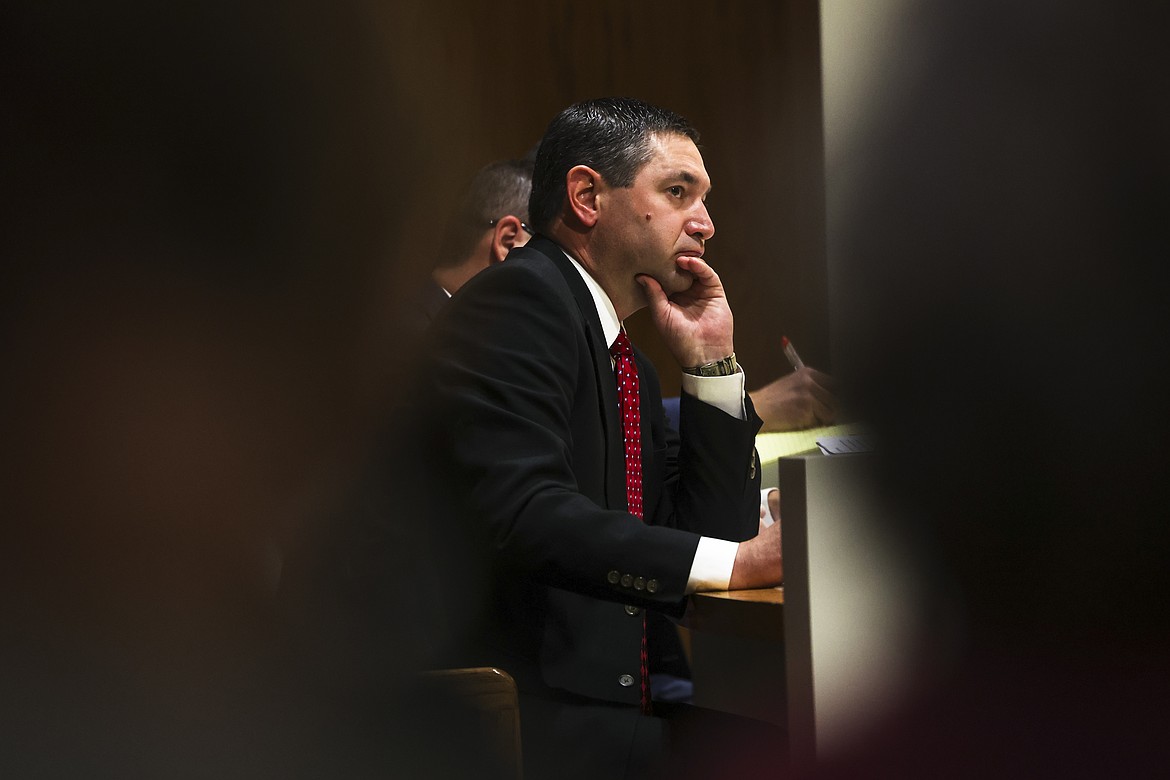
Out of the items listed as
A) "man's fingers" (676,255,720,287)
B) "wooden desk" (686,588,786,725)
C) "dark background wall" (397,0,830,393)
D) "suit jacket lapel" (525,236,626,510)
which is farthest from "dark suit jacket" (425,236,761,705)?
"dark background wall" (397,0,830,393)

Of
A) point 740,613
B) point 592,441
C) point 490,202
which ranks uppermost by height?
point 490,202

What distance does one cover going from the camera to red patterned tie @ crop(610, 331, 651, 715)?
36.3 inches

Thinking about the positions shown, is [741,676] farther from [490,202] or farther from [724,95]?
[724,95]

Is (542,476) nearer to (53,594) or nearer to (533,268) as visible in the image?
(533,268)

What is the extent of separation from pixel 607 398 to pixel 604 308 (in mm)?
109

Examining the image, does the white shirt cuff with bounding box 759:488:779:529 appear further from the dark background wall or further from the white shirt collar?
the dark background wall

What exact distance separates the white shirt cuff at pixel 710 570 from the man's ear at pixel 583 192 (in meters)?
0.36

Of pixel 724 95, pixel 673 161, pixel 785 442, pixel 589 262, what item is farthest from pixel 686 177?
pixel 724 95

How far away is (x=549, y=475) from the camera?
75 cm

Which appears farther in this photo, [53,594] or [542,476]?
[542,476]

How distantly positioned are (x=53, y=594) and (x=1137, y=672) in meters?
0.31

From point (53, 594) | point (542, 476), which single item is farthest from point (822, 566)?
point (53, 594)

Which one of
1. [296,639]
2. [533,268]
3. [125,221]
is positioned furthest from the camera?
[533,268]

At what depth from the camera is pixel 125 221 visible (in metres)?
0.32
